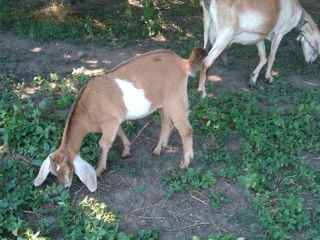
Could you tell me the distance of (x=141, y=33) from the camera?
805 centimetres

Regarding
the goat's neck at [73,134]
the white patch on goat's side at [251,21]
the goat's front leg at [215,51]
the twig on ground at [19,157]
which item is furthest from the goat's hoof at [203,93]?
the twig on ground at [19,157]

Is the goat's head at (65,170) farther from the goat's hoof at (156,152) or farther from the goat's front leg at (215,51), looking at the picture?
the goat's front leg at (215,51)

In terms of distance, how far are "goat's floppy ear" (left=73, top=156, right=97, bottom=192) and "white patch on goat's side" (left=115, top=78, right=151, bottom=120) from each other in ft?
2.39

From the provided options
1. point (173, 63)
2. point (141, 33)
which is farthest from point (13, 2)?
point (173, 63)

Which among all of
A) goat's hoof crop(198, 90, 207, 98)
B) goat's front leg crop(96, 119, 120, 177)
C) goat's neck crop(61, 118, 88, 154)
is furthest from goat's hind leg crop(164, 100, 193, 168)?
goat's hoof crop(198, 90, 207, 98)

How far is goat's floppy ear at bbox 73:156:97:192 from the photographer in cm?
422

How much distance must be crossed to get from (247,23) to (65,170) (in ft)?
12.2

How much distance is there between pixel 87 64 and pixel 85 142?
235cm

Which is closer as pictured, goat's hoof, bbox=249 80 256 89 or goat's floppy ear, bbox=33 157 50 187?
goat's floppy ear, bbox=33 157 50 187

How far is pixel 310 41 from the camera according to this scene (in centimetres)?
736

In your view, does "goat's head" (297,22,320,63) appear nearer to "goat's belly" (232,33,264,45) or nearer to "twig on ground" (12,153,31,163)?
"goat's belly" (232,33,264,45)

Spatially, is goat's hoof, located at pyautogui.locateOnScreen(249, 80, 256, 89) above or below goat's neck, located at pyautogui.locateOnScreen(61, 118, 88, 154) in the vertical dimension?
below

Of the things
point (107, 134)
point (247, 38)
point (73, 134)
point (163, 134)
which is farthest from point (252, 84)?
point (73, 134)

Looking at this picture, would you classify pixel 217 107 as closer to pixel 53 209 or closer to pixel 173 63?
pixel 173 63
